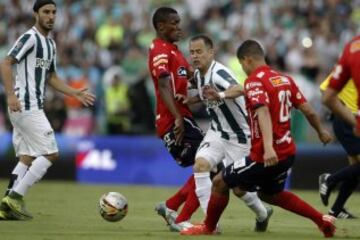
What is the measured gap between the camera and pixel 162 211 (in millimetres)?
13000

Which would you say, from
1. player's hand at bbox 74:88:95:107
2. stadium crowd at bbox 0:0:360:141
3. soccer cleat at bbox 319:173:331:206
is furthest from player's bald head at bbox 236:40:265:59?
stadium crowd at bbox 0:0:360:141

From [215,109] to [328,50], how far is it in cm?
1178

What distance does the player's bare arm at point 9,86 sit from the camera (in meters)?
13.2

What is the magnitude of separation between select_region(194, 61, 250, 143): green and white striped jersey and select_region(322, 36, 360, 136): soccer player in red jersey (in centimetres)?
201

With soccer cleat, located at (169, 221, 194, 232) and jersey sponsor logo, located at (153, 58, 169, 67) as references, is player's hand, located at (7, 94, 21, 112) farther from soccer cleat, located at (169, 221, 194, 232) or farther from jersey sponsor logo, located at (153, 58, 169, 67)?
soccer cleat, located at (169, 221, 194, 232)

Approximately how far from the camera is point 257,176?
11.3 meters

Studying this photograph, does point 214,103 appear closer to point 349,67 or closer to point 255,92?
point 255,92

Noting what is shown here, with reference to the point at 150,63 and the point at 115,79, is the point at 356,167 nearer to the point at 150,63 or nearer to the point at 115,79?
the point at 150,63

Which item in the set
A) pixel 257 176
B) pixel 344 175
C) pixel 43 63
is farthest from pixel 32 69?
pixel 344 175

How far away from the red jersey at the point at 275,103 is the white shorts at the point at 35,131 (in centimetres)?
339

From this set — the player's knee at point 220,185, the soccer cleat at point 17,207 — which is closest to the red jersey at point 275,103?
the player's knee at point 220,185

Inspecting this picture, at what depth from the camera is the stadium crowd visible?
2408cm

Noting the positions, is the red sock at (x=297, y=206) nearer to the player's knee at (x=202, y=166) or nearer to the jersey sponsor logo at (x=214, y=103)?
the player's knee at (x=202, y=166)

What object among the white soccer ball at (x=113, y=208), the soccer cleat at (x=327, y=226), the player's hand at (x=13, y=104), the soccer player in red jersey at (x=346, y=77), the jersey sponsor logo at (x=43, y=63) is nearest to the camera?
the soccer player in red jersey at (x=346, y=77)
